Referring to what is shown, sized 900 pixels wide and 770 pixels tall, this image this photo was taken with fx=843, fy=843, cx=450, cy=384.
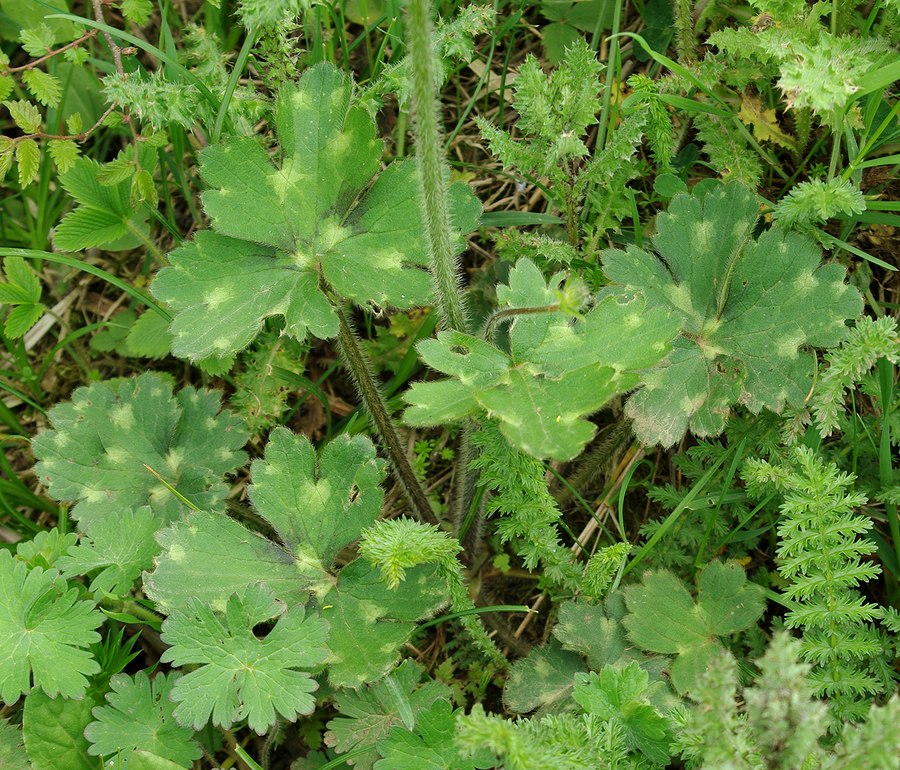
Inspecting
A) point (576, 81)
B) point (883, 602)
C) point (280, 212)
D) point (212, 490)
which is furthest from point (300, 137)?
point (883, 602)

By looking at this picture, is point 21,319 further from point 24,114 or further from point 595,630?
point 595,630

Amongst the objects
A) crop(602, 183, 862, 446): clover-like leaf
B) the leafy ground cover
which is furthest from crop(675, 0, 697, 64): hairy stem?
crop(602, 183, 862, 446): clover-like leaf

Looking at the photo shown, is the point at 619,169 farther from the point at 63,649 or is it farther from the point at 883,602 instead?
the point at 63,649

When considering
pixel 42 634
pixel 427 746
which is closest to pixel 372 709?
pixel 427 746

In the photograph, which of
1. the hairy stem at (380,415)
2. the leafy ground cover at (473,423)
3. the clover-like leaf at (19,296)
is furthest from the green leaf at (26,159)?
the hairy stem at (380,415)

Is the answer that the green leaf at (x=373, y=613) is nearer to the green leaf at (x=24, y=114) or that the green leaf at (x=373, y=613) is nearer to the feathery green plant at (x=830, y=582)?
the feathery green plant at (x=830, y=582)

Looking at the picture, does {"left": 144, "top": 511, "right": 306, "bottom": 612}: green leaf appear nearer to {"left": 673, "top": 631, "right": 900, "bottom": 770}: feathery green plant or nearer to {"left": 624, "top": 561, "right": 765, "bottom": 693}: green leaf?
{"left": 624, "top": 561, "right": 765, "bottom": 693}: green leaf
